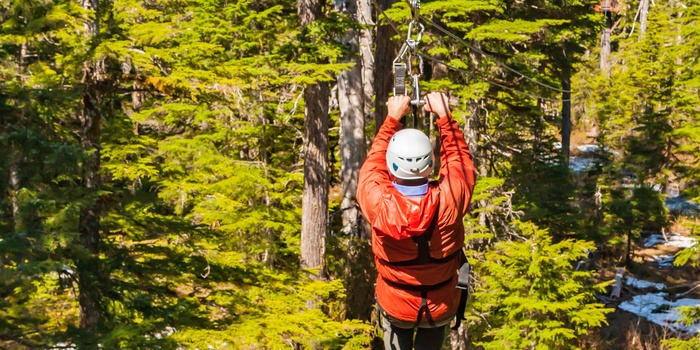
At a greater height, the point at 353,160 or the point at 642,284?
the point at 353,160

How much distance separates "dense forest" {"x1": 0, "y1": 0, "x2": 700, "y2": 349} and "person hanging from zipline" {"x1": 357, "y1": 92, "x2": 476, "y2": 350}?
33.3 inches

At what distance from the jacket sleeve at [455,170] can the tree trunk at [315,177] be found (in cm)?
856

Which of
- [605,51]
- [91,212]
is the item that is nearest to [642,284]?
[605,51]

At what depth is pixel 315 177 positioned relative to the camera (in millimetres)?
13461

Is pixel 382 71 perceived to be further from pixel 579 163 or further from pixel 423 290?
pixel 579 163

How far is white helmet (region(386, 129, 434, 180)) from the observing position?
419cm

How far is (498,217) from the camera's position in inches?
582

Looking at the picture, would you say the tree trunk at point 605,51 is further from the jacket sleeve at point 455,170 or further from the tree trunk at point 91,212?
the jacket sleeve at point 455,170

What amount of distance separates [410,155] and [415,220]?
399 mm

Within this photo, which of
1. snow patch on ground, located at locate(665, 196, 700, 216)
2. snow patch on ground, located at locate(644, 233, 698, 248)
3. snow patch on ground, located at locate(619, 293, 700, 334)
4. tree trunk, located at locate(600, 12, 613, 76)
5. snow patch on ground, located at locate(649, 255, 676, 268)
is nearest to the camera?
snow patch on ground, located at locate(619, 293, 700, 334)

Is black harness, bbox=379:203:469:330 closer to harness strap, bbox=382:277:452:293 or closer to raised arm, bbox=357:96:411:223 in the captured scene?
harness strap, bbox=382:277:452:293

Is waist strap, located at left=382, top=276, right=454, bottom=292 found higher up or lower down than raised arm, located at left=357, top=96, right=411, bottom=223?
lower down

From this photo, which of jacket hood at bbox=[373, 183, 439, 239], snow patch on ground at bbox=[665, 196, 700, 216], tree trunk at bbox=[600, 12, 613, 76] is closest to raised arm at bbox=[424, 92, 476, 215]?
jacket hood at bbox=[373, 183, 439, 239]

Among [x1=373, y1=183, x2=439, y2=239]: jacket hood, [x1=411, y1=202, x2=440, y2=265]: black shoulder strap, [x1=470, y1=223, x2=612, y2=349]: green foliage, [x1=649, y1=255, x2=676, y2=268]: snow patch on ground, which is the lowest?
[x1=649, y1=255, x2=676, y2=268]: snow patch on ground
